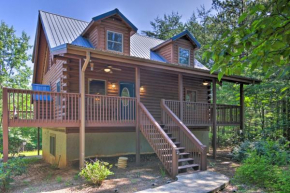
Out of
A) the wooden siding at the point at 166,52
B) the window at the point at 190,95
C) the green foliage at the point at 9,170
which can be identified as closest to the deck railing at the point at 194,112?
the window at the point at 190,95

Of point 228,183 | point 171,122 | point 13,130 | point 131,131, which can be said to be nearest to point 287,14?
point 228,183

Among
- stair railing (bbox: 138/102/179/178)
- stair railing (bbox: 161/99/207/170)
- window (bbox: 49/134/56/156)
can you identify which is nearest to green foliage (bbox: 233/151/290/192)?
stair railing (bbox: 161/99/207/170)

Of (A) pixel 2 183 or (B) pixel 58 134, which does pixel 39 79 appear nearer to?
(B) pixel 58 134

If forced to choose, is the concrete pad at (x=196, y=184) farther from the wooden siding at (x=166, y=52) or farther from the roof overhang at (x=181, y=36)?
the roof overhang at (x=181, y=36)

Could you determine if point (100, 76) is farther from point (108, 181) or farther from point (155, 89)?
point (108, 181)

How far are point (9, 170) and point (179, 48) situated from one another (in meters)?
10.0

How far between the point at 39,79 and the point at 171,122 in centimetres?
1093

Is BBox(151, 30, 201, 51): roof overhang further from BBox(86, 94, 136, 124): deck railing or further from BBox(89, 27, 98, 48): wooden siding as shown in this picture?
BBox(86, 94, 136, 124): deck railing

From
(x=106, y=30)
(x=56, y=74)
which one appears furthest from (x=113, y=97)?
(x=56, y=74)

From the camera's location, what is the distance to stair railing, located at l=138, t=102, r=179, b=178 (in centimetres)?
705

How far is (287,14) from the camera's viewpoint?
2.55m

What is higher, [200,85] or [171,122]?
[200,85]

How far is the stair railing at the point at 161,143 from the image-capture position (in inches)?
278

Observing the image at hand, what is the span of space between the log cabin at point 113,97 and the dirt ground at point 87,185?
26.2 inches
